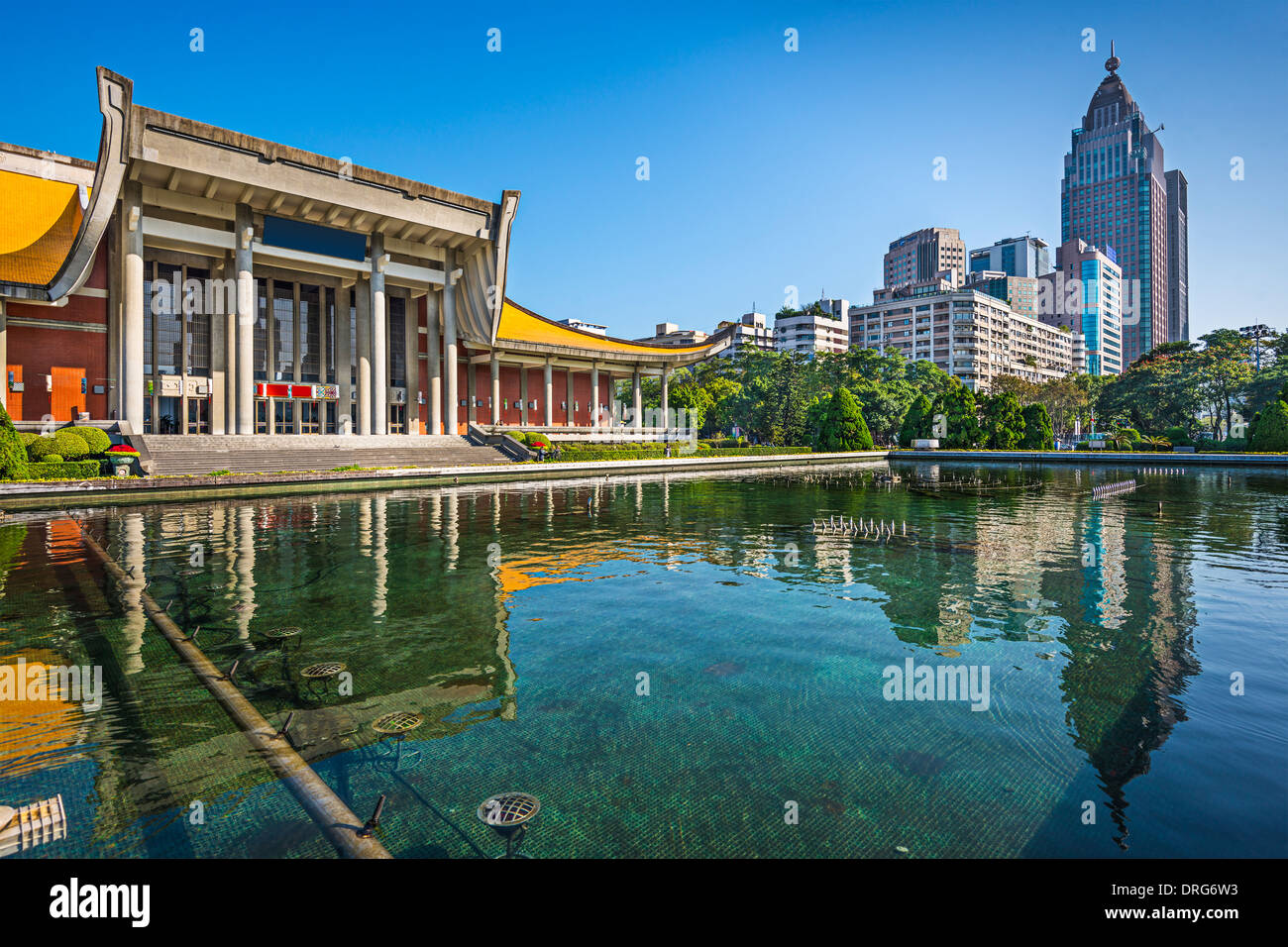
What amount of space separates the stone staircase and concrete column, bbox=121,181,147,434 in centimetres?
196

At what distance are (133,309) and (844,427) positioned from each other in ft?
131

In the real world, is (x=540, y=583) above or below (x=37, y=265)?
below

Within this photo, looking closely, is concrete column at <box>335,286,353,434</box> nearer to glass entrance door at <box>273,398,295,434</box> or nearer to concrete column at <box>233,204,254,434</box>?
glass entrance door at <box>273,398,295,434</box>

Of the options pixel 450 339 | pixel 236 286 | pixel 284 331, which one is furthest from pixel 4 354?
pixel 450 339

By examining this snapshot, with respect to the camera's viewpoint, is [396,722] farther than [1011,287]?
No

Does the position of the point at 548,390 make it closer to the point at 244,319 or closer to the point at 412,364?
the point at 412,364

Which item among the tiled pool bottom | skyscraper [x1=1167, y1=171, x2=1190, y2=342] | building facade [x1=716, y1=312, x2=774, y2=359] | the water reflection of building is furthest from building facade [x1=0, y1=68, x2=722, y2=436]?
skyscraper [x1=1167, y1=171, x2=1190, y2=342]

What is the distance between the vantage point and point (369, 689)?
195 inches

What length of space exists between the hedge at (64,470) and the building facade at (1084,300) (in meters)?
172

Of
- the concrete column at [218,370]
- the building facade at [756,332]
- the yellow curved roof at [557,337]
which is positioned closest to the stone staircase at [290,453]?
the concrete column at [218,370]

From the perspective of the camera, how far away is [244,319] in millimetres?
29234
